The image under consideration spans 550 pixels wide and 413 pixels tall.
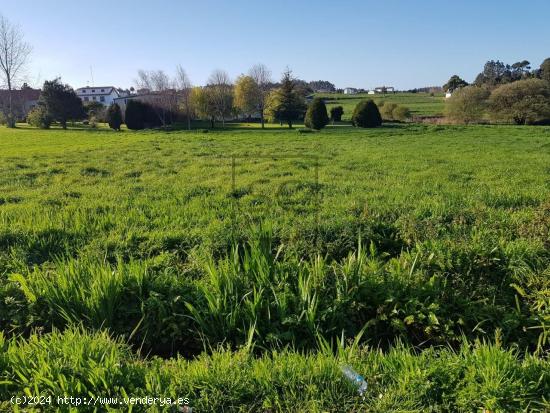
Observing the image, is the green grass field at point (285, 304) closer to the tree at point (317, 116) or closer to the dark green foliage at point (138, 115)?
the tree at point (317, 116)

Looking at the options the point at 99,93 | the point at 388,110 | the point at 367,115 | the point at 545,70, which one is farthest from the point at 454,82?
the point at 99,93

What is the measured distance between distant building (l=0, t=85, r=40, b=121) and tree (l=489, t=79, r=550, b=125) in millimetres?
61311

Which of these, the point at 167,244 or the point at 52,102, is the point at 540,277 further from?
the point at 52,102

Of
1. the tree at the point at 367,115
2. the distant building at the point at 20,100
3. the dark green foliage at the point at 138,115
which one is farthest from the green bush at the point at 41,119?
the tree at the point at 367,115

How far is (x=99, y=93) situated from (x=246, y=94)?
72360 millimetres

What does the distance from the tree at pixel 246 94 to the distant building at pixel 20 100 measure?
33.9 m

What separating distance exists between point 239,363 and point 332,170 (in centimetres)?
915

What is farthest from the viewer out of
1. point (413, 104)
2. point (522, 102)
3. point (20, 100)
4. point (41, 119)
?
point (20, 100)

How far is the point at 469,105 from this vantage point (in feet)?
131

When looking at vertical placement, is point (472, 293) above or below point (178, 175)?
below

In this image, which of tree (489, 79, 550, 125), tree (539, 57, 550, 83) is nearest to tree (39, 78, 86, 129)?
tree (489, 79, 550, 125)

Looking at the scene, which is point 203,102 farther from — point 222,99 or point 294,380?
point 294,380

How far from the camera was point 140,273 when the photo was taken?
155 inches

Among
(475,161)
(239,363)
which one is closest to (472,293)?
(239,363)
